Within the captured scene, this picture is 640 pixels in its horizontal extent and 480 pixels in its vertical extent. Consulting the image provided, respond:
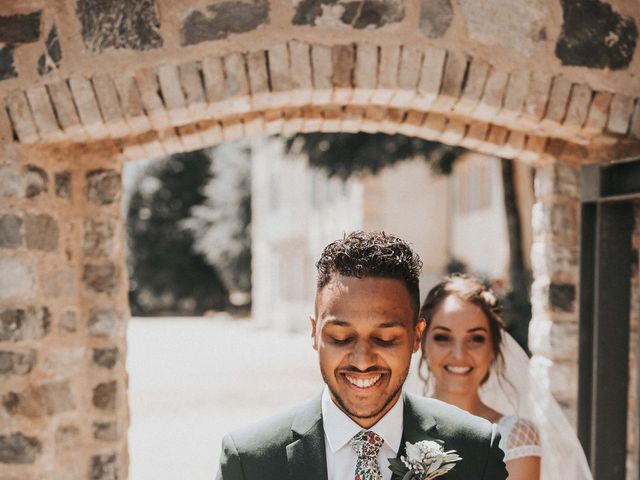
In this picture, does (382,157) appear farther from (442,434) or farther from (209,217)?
(209,217)

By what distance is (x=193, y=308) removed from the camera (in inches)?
1262

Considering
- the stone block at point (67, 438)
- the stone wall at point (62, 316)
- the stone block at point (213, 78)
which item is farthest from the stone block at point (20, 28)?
the stone block at point (67, 438)

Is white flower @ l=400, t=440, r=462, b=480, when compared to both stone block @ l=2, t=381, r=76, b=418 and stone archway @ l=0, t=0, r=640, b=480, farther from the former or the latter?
stone block @ l=2, t=381, r=76, b=418

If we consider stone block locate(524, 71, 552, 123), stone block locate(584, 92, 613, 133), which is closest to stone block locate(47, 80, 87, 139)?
stone block locate(524, 71, 552, 123)

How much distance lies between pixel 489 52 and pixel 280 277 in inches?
810

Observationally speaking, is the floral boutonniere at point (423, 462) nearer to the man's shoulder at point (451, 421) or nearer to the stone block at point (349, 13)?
the man's shoulder at point (451, 421)

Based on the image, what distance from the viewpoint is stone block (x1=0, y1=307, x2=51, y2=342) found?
3734 millimetres

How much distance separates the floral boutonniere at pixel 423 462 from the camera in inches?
69.7

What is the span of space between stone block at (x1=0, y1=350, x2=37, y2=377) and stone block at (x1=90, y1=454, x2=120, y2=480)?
0.72m

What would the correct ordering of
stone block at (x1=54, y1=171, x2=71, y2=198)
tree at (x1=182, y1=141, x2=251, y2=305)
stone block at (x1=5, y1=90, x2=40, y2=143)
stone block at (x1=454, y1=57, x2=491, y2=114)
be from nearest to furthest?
stone block at (x1=5, y1=90, x2=40, y2=143)
stone block at (x1=454, y1=57, x2=491, y2=114)
stone block at (x1=54, y1=171, x2=71, y2=198)
tree at (x1=182, y1=141, x2=251, y2=305)

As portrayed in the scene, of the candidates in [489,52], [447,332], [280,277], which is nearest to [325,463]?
[447,332]

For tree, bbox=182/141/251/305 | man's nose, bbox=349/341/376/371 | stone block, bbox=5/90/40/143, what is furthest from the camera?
tree, bbox=182/141/251/305

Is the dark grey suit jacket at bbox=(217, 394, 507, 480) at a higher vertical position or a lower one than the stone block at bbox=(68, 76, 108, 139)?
lower

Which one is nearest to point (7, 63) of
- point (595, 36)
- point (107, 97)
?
point (107, 97)
